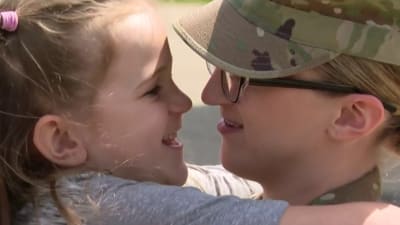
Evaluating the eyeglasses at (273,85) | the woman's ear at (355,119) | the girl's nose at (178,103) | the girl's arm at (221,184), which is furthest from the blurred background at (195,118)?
the woman's ear at (355,119)

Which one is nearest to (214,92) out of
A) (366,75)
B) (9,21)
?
(366,75)

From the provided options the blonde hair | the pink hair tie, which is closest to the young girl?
the pink hair tie

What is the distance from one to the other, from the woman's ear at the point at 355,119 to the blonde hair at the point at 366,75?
3 cm

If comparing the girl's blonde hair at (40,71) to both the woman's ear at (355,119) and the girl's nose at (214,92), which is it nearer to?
the girl's nose at (214,92)

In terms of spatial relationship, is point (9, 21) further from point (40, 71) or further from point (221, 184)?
point (221, 184)

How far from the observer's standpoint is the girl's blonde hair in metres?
2.19

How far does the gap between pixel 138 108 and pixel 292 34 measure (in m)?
0.40

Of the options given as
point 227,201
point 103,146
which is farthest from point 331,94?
point 103,146

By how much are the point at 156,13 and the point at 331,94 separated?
0.49 metres

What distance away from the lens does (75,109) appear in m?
2.21

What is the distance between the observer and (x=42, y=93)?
7.18ft

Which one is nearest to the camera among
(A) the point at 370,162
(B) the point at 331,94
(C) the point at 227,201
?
(C) the point at 227,201

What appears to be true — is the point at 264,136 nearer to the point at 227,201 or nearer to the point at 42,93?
the point at 227,201

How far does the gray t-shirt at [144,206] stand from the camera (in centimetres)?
199
